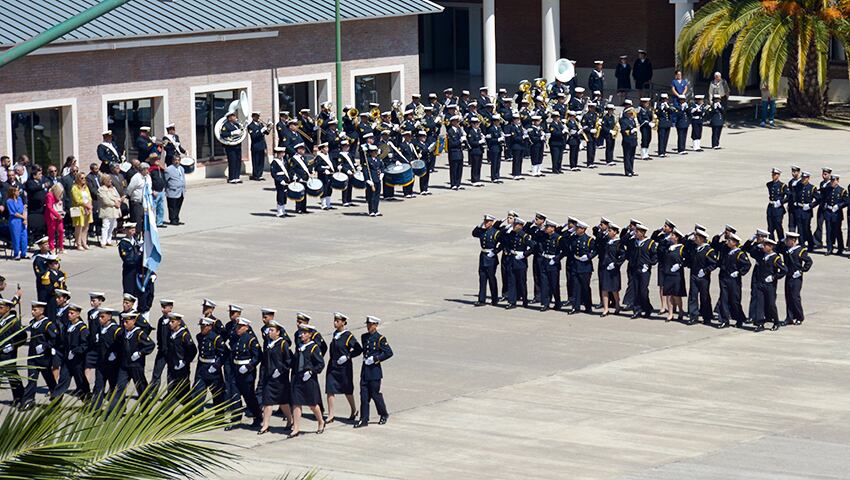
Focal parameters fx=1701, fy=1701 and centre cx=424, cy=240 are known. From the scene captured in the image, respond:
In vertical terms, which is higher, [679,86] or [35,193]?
[679,86]

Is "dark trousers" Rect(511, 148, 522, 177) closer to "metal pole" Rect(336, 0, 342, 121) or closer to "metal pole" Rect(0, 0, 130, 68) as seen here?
"metal pole" Rect(336, 0, 342, 121)

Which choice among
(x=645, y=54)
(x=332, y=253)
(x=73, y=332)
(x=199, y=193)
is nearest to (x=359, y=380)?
(x=73, y=332)

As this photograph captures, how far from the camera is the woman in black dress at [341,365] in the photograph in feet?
56.5

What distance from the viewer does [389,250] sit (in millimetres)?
27016

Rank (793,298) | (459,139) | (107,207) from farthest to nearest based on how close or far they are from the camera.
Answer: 1. (459,139)
2. (107,207)
3. (793,298)

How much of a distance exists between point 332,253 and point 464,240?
2.29 m

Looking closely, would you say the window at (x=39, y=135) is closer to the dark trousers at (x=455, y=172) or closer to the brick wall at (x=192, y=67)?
the brick wall at (x=192, y=67)

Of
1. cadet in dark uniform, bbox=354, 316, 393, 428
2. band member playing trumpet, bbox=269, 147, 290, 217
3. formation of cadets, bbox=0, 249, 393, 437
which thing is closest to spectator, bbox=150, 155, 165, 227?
band member playing trumpet, bbox=269, 147, 290, 217

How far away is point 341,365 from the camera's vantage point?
1727 centimetres

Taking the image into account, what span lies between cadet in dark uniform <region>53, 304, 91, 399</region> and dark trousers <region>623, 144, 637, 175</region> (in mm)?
17130

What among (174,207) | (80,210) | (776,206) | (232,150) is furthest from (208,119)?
(776,206)

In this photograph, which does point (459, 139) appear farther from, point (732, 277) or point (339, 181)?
point (732, 277)

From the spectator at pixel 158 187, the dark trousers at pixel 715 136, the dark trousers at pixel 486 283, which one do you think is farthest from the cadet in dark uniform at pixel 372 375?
the dark trousers at pixel 715 136

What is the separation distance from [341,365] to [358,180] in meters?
13.0
